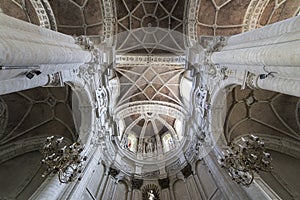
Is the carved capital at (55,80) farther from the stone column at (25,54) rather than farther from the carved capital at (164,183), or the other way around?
the carved capital at (164,183)

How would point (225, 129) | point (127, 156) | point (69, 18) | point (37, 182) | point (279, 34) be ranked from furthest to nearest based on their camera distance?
point (127, 156)
point (69, 18)
point (225, 129)
point (37, 182)
point (279, 34)

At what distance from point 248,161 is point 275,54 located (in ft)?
11.9

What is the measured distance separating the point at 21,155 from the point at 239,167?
1103 cm

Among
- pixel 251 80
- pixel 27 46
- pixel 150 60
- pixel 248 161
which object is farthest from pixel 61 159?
pixel 150 60

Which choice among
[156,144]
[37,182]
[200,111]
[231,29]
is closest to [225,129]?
[200,111]

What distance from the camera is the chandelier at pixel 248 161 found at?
6.73 metres

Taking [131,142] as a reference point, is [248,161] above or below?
above

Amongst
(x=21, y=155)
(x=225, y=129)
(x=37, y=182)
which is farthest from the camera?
(x=21, y=155)

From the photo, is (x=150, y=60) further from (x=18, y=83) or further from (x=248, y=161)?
(x=18, y=83)

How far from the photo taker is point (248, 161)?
690 cm

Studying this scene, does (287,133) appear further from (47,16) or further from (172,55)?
(47,16)

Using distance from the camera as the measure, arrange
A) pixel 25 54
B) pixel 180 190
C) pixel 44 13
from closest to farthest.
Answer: pixel 25 54 → pixel 44 13 → pixel 180 190

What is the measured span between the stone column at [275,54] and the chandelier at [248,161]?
194 centimetres

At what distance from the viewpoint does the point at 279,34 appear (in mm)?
5262
